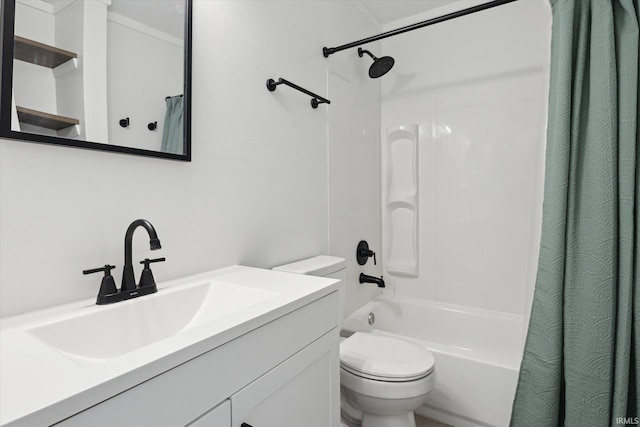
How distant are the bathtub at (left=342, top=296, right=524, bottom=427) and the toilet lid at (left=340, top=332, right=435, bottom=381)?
0.84ft

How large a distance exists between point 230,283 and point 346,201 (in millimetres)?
1178

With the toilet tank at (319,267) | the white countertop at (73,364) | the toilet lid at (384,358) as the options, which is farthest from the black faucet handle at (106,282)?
the toilet lid at (384,358)

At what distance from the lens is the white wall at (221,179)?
29.5 inches

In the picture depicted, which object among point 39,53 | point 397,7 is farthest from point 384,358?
point 397,7

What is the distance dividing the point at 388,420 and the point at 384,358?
257mm

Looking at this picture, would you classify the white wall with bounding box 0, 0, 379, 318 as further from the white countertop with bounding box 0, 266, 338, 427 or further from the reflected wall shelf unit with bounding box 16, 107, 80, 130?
the white countertop with bounding box 0, 266, 338, 427

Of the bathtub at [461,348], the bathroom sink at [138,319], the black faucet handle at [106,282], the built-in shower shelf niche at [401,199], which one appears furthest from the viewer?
the built-in shower shelf niche at [401,199]

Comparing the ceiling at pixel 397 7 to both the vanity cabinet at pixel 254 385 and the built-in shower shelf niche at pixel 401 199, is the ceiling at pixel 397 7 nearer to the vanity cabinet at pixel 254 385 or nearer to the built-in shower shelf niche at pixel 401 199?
the built-in shower shelf niche at pixel 401 199

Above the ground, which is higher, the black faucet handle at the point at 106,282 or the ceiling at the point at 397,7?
the ceiling at the point at 397,7

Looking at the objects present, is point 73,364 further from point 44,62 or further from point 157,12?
point 157,12

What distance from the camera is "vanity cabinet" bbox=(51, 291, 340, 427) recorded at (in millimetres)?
491

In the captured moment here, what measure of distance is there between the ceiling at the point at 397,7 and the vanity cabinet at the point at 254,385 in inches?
83.2

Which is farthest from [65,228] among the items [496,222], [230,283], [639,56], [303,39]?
[496,222]

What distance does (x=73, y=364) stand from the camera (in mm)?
496
